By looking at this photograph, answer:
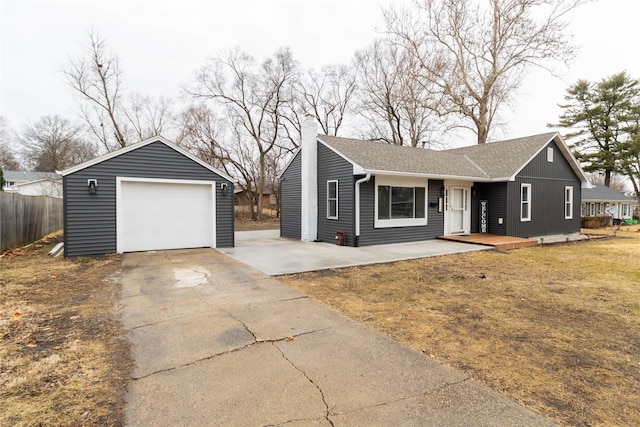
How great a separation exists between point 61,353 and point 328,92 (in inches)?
1075

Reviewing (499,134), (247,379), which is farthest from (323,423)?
(499,134)

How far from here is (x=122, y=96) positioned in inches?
927

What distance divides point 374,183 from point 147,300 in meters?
7.67

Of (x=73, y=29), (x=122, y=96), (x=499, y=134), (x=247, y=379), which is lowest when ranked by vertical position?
(x=247, y=379)

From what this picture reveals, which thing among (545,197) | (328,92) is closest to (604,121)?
(545,197)

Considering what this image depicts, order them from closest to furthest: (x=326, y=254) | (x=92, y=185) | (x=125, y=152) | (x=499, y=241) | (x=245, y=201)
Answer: (x=92, y=185) → (x=125, y=152) → (x=326, y=254) → (x=499, y=241) → (x=245, y=201)

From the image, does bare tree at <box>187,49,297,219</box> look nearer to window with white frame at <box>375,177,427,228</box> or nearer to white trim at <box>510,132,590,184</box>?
window with white frame at <box>375,177,427,228</box>

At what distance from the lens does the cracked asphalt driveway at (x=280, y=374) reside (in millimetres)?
2215

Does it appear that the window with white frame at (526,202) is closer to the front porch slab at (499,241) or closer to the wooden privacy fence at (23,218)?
the front porch slab at (499,241)

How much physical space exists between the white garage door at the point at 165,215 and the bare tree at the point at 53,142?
2814 centimetres

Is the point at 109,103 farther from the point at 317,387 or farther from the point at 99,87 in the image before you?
the point at 317,387

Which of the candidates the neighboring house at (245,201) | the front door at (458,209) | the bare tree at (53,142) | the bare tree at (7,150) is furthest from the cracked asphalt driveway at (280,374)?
the bare tree at (7,150)

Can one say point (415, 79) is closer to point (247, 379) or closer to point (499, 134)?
point (499, 134)

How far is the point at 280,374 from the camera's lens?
2.77 metres
